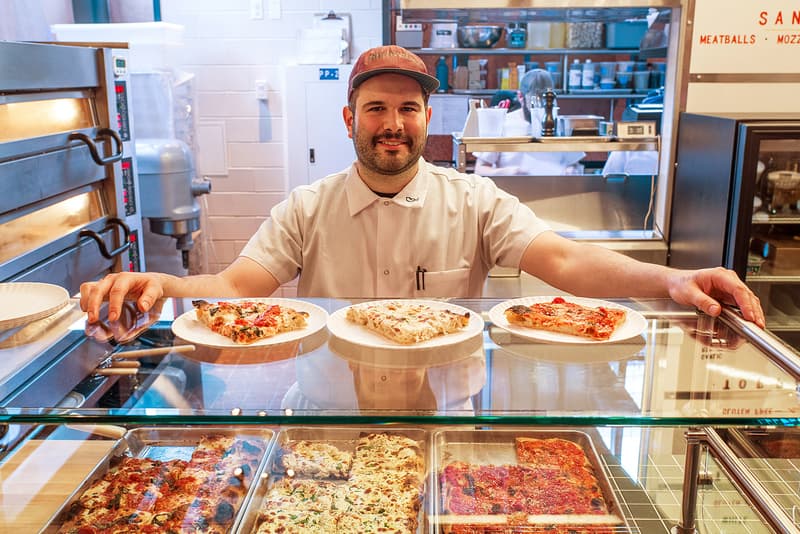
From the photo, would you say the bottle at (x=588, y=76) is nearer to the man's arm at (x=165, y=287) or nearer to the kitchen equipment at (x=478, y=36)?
the kitchen equipment at (x=478, y=36)

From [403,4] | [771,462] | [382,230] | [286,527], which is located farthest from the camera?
[403,4]

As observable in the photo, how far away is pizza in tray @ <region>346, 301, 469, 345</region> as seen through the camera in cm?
117

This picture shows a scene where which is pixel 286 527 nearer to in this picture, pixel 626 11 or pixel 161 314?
pixel 161 314

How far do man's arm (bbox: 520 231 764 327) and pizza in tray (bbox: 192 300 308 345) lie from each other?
2.49 ft

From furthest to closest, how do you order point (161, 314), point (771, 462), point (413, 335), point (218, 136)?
point (218, 136), point (771, 462), point (161, 314), point (413, 335)

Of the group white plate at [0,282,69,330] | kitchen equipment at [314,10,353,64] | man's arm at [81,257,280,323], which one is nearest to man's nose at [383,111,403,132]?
man's arm at [81,257,280,323]

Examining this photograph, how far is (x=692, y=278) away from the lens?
1419 millimetres

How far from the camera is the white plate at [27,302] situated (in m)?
1.32

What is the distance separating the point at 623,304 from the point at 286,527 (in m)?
0.76

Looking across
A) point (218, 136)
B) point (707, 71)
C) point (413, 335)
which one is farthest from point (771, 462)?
point (218, 136)

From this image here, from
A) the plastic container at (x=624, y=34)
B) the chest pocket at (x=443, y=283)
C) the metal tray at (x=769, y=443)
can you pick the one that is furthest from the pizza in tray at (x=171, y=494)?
the plastic container at (x=624, y=34)

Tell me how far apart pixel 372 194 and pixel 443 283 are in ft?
1.19

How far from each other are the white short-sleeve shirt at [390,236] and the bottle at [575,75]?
416 centimetres

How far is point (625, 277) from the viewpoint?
69.1 inches
